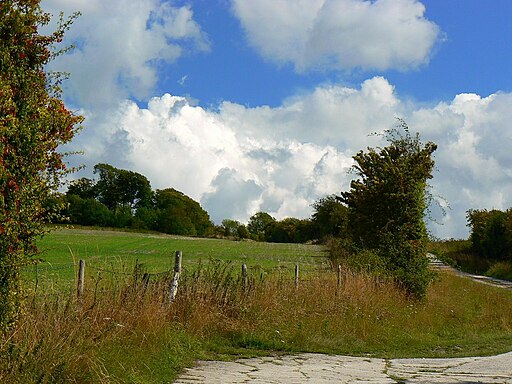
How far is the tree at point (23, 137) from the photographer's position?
25.8 feet

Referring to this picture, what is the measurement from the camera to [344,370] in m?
11.8

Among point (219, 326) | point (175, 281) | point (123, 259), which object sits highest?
point (123, 259)

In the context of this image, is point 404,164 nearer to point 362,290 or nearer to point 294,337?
point 362,290

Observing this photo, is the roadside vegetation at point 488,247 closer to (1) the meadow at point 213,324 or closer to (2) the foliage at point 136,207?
(1) the meadow at point 213,324

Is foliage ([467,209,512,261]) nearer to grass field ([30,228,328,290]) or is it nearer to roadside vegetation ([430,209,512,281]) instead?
roadside vegetation ([430,209,512,281])

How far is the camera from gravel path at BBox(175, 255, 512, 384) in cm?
1052

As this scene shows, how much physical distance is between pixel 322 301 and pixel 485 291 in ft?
53.8

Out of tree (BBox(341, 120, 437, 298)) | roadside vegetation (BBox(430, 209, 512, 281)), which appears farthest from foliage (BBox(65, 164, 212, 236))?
tree (BBox(341, 120, 437, 298))

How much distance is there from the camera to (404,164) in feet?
87.9

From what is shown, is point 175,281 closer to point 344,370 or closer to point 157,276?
point 157,276

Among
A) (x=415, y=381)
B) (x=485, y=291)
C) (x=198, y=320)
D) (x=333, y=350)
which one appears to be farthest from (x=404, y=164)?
(x=415, y=381)

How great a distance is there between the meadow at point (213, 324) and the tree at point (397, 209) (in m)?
1.37

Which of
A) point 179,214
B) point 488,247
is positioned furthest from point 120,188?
point 488,247

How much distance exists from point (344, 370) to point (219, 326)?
3.26 metres
